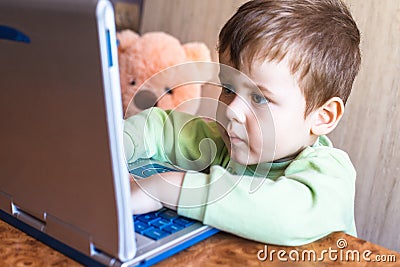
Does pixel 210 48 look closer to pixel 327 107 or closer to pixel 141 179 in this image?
pixel 327 107

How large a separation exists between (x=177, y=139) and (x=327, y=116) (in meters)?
0.25

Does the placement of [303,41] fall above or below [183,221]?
above

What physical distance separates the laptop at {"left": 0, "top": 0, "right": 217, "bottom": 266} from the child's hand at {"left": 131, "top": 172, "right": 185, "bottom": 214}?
3cm

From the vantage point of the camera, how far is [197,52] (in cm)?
170

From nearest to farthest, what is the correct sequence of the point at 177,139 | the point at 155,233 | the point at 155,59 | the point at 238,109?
1. the point at 155,233
2. the point at 238,109
3. the point at 177,139
4. the point at 155,59

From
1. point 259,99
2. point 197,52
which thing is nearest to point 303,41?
point 259,99

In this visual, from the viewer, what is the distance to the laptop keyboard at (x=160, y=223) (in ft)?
1.95

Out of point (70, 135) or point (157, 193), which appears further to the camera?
point (157, 193)

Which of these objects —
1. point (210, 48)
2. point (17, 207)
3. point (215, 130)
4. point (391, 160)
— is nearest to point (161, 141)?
point (215, 130)

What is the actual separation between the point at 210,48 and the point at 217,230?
1.20 meters

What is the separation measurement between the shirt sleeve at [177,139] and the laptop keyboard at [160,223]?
204 mm

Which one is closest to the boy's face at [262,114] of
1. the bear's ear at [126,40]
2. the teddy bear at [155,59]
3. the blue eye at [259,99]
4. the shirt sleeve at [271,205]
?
the blue eye at [259,99]

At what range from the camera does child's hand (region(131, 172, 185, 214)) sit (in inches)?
25.1

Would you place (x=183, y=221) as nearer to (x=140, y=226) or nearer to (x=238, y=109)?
(x=140, y=226)
